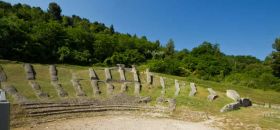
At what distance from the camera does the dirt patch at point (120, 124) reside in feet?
75.0

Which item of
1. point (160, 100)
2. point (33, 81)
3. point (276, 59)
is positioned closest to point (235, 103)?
point (160, 100)

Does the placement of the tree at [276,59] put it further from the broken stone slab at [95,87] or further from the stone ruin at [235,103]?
the broken stone slab at [95,87]

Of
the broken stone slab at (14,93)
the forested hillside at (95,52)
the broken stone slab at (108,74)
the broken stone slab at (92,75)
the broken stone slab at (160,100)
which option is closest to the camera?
the broken stone slab at (14,93)

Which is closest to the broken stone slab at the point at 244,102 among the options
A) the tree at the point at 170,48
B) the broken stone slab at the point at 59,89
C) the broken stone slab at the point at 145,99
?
the broken stone slab at the point at 145,99

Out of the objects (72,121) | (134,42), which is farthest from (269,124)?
(134,42)

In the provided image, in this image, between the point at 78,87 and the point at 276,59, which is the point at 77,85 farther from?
the point at 276,59

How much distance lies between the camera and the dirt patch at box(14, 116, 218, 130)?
22875mm

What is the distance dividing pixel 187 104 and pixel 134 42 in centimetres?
4463

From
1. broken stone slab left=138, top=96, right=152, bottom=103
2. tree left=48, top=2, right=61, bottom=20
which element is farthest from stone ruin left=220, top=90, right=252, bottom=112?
tree left=48, top=2, right=61, bottom=20

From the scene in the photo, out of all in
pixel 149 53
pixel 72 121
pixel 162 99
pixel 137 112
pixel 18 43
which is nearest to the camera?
pixel 72 121

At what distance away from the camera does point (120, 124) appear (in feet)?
80.5

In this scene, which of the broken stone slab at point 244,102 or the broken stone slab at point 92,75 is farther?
the broken stone slab at point 92,75

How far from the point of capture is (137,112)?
29.2 meters

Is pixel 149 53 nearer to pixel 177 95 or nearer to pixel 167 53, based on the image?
pixel 167 53
